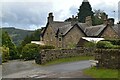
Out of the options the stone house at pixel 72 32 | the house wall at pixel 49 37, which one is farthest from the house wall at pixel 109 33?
the house wall at pixel 49 37

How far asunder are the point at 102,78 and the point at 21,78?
6889 millimetres

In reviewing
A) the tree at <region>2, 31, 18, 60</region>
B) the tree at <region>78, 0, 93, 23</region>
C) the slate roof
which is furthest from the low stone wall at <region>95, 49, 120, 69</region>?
the tree at <region>78, 0, 93, 23</region>

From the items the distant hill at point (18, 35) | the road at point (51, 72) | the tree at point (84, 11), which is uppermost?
the tree at point (84, 11)

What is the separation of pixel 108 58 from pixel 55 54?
13325mm

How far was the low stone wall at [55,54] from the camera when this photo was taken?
105ft

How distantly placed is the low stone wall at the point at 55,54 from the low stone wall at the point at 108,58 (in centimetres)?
1202

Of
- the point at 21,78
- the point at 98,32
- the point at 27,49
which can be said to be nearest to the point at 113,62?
the point at 21,78

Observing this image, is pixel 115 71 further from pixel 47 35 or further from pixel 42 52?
pixel 47 35

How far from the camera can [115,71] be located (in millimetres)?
18609

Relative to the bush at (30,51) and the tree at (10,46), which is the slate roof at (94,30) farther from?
the tree at (10,46)

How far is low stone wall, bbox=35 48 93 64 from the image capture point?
105ft

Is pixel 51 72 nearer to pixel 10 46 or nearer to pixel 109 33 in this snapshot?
pixel 109 33

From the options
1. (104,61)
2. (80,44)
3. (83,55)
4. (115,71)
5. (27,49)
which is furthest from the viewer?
(80,44)

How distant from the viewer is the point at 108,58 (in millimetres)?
20016
